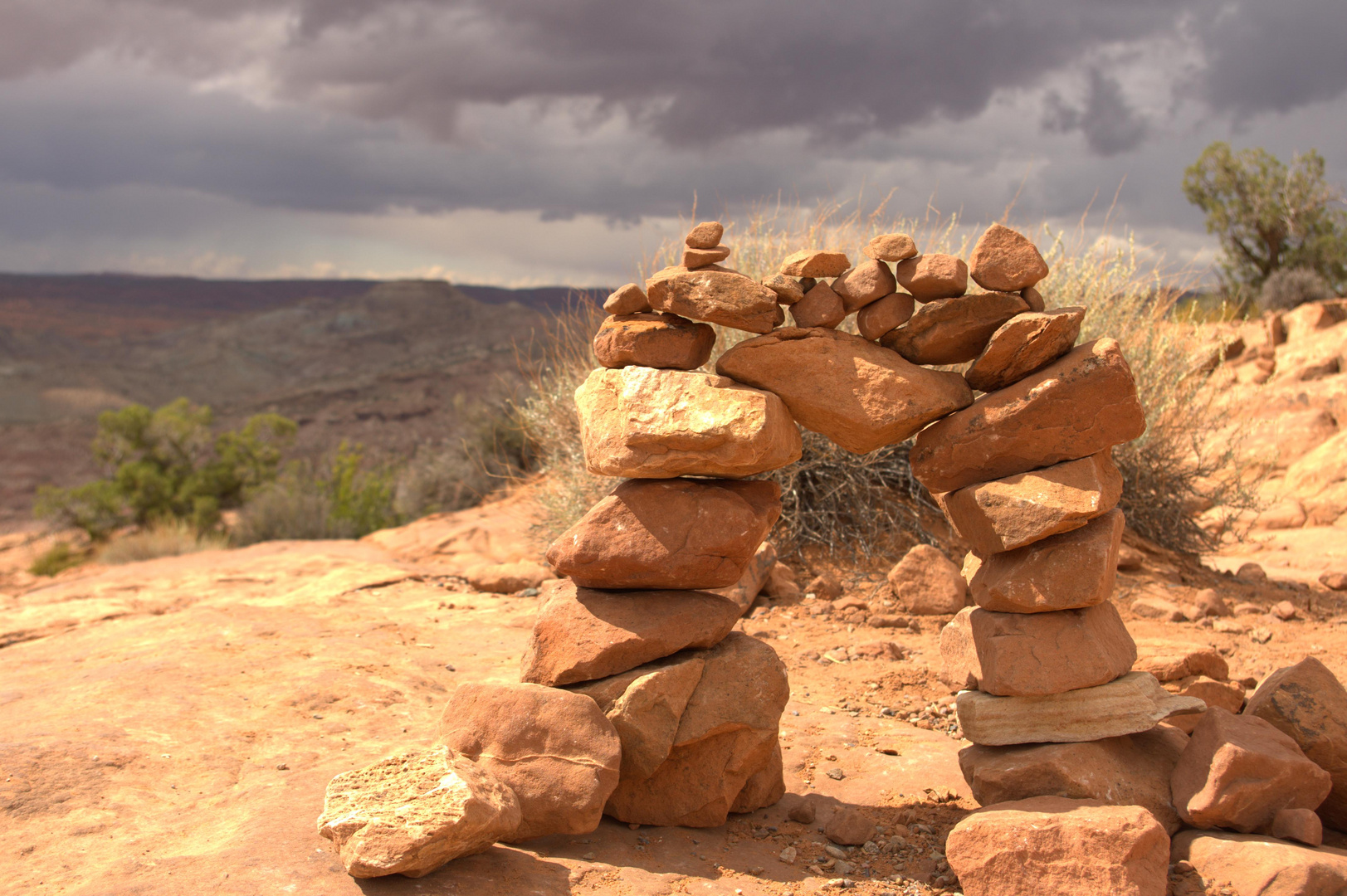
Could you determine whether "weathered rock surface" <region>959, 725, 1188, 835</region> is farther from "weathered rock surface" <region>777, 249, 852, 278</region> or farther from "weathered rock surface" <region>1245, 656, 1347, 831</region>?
"weathered rock surface" <region>777, 249, 852, 278</region>

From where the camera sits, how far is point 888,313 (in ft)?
12.0

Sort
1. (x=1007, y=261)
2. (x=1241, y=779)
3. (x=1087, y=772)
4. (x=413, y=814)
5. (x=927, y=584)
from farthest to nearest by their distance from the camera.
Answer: (x=927, y=584)
(x=1007, y=261)
(x=1087, y=772)
(x=1241, y=779)
(x=413, y=814)

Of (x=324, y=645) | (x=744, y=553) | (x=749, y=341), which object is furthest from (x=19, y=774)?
(x=749, y=341)

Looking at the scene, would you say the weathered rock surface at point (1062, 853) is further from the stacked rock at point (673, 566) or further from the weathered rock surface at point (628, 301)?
the weathered rock surface at point (628, 301)

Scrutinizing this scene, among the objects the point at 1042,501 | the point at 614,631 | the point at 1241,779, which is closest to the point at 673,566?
the point at 614,631

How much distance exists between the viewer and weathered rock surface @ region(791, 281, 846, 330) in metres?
3.66

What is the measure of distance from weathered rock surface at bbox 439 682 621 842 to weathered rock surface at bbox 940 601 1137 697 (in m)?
1.57

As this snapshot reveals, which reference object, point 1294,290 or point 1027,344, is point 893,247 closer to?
point 1027,344

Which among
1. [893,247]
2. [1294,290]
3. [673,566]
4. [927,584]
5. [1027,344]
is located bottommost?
[927,584]

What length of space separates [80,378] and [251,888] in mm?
42286

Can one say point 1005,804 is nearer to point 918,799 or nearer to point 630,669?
point 918,799

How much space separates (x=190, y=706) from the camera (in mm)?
4336

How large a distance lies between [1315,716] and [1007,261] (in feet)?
7.47

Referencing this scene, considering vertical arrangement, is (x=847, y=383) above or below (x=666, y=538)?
above
